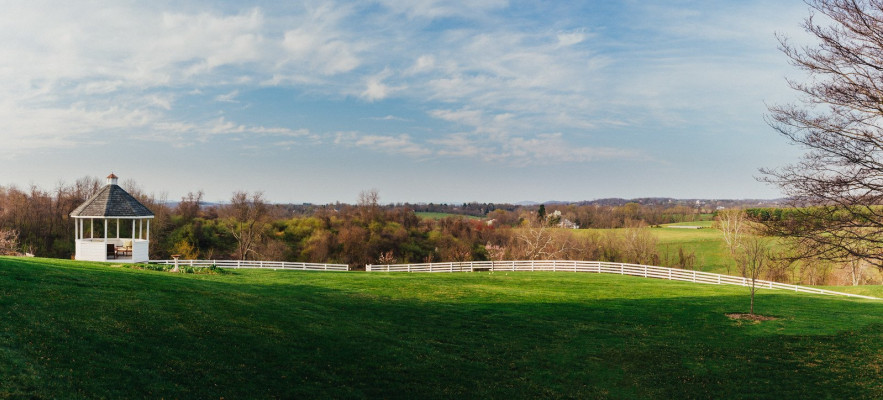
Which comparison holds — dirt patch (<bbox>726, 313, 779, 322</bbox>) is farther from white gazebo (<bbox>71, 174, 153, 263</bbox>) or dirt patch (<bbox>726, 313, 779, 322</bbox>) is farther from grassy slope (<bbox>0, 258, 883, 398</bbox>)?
white gazebo (<bbox>71, 174, 153, 263</bbox>)

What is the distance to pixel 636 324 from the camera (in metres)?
18.4

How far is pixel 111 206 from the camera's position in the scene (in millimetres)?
28703

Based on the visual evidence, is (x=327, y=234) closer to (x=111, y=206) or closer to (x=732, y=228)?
(x=111, y=206)

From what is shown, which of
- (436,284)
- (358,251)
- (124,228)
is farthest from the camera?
(358,251)

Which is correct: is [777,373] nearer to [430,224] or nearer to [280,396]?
[280,396]

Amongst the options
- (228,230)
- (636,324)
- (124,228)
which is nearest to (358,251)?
(228,230)

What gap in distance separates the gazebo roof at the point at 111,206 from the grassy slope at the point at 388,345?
12.6 meters

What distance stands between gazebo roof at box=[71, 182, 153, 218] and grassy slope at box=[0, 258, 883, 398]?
12.6m

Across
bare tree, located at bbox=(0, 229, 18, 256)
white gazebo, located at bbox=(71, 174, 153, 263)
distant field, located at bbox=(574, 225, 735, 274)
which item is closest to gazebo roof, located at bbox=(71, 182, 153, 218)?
white gazebo, located at bbox=(71, 174, 153, 263)

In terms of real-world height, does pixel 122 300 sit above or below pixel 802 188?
below

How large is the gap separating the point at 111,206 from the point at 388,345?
77.2 feet

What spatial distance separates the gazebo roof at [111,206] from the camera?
2852 cm

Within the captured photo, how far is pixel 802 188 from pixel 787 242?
190 centimetres

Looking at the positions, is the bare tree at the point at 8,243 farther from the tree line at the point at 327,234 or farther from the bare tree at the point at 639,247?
the bare tree at the point at 639,247
